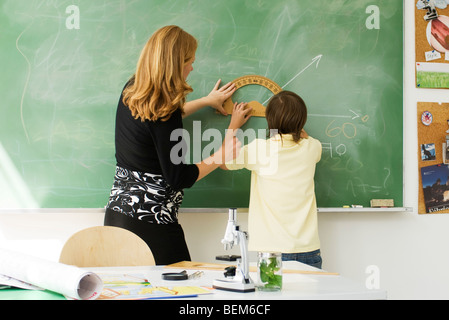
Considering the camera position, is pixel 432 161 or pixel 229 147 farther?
pixel 432 161

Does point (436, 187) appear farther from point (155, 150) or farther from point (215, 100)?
point (155, 150)

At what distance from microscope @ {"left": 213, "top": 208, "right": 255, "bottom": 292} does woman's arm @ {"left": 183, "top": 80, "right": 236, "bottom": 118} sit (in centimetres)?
134

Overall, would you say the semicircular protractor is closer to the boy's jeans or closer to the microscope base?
the boy's jeans

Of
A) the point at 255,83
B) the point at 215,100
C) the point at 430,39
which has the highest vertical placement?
the point at 430,39

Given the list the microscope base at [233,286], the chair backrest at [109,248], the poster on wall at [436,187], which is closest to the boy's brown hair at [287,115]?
the chair backrest at [109,248]

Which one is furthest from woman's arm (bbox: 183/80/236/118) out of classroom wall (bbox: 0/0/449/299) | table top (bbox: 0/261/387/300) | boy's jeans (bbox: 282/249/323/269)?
table top (bbox: 0/261/387/300)

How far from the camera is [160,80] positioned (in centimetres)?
209

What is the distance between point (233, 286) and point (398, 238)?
2006 mm

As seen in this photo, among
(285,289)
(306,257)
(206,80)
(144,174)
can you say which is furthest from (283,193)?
(285,289)

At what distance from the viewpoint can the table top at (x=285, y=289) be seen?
4.46 feet

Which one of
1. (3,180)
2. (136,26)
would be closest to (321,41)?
(136,26)

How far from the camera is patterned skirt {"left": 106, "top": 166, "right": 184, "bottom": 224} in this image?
2.21m

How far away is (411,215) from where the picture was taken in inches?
125
